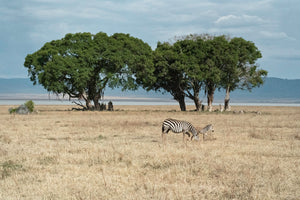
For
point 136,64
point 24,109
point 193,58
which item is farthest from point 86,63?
point 193,58

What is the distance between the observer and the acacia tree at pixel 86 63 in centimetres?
5112

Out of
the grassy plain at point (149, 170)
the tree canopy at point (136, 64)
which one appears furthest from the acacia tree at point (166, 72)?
the grassy plain at point (149, 170)

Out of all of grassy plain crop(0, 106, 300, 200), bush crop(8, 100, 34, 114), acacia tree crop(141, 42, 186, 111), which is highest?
acacia tree crop(141, 42, 186, 111)

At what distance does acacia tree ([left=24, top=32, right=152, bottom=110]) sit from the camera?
51.1 metres

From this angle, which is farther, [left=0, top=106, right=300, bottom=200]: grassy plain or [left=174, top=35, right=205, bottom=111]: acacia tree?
[left=174, top=35, right=205, bottom=111]: acacia tree

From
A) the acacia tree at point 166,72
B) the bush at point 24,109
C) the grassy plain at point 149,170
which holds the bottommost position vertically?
the grassy plain at point 149,170

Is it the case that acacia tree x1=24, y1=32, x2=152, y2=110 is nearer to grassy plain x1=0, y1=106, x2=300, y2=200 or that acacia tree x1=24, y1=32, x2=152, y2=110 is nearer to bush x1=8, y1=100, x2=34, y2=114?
bush x1=8, y1=100, x2=34, y2=114

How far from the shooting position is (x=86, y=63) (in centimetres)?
5256

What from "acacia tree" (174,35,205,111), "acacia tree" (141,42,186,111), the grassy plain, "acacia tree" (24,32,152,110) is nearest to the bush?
"acacia tree" (24,32,152,110)

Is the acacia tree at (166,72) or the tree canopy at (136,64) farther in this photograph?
the acacia tree at (166,72)

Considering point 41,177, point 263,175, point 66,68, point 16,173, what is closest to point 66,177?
point 41,177

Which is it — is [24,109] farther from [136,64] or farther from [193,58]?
[193,58]

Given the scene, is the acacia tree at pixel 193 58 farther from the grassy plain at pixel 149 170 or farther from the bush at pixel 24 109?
the grassy plain at pixel 149 170

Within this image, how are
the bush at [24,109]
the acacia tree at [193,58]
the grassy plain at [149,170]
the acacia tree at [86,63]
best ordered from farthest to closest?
the acacia tree at [193,58] → the acacia tree at [86,63] → the bush at [24,109] → the grassy plain at [149,170]
